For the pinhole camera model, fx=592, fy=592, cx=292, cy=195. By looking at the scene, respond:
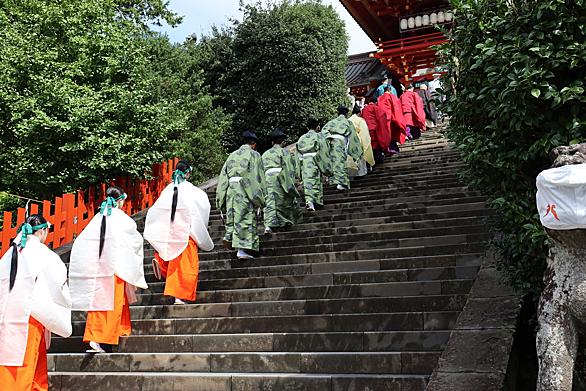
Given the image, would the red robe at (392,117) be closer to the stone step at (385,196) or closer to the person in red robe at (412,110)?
the person in red robe at (412,110)

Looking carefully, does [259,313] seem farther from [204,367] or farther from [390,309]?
[390,309]

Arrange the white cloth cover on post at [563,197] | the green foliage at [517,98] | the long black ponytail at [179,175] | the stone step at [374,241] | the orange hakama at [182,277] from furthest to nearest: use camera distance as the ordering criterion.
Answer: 1. the stone step at [374,241]
2. the long black ponytail at [179,175]
3. the orange hakama at [182,277]
4. the green foliage at [517,98]
5. the white cloth cover on post at [563,197]

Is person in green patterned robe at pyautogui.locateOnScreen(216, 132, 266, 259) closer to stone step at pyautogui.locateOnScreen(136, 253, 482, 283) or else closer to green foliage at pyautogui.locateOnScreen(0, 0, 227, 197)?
stone step at pyautogui.locateOnScreen(136, 253, 482, 283)

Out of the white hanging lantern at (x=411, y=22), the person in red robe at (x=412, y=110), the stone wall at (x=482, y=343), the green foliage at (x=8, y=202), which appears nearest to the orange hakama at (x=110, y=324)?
the stone wall at (x=482, y=343)

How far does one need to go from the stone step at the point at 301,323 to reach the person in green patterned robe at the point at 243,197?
5.98ft

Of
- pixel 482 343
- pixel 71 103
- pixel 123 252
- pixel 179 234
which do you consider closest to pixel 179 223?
pixel 179 234

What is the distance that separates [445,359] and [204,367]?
2295mm

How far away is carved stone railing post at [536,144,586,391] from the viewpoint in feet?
9.89

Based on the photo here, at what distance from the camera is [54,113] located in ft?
37.0

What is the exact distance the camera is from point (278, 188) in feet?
29.1

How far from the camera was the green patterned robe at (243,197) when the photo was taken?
25.2 feet

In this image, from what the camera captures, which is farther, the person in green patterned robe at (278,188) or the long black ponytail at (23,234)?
the person in green patterned robe at (278,188)

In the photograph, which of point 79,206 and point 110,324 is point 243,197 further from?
point 79,206

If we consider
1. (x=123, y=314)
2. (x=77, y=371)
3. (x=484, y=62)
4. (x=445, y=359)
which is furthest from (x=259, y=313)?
(x=484, y=62)
